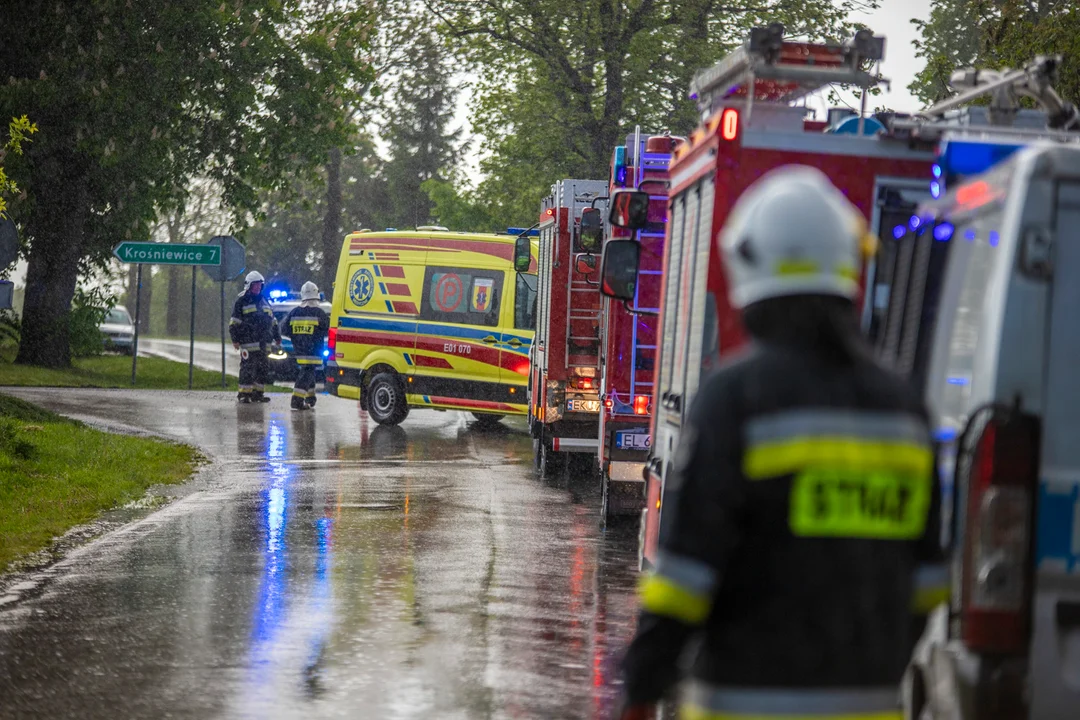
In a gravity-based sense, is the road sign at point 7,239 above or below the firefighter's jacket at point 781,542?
above

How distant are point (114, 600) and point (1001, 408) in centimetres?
605

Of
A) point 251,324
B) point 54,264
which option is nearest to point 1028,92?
point 251,324

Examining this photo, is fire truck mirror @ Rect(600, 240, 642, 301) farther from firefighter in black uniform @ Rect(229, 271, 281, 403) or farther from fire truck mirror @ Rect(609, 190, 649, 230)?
firefighter in black uniform @ Rect(229, 271, 281, 403)

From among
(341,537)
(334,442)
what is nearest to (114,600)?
(341,537)

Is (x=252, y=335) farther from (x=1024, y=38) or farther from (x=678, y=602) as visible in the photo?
(x=678, y=602)

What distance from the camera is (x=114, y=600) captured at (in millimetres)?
8875

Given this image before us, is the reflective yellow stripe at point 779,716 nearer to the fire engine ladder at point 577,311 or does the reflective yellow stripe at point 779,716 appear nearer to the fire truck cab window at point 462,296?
the fire engine ladder at point 577,311

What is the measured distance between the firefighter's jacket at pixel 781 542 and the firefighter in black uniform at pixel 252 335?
2233cm

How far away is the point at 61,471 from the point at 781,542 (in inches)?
493

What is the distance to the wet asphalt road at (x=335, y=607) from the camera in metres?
6.75

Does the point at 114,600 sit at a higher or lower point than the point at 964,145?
lower

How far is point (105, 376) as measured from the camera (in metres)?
31.3

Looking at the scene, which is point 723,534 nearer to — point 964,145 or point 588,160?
point 964,145

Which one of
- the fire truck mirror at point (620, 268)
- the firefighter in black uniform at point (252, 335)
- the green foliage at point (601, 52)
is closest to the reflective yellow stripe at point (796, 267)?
the fire truck mirror at point (620, 268)
